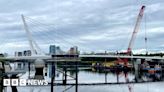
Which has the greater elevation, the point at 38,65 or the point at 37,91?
the point at 38,65

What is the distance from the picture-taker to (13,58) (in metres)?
152

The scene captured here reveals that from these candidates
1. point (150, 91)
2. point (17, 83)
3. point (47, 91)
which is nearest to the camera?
point (17, 83)

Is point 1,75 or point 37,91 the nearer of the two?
point 1,75

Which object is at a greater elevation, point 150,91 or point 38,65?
point 38,65

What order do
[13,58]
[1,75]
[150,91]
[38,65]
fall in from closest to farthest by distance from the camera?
[1,75]
[38,65]
[150,91]
[13,58]

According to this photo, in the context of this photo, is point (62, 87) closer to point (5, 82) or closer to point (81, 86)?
point (81, 86)

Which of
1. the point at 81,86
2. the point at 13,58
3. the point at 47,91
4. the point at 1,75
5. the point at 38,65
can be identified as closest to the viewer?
the point at 1,75

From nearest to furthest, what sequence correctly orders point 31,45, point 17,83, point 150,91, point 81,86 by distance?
1. point 17,83
2. point 150,91
3. point 81,86
4. point 31,45

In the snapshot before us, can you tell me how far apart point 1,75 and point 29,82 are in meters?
5.88

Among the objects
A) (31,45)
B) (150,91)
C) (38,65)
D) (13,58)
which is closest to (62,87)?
(150,91)

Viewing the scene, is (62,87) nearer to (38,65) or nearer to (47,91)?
(47,91)

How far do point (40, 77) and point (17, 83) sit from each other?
7145 millimetres

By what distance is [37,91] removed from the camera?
253 feet

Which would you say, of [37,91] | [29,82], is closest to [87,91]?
[37,91]
